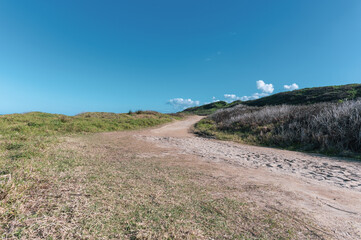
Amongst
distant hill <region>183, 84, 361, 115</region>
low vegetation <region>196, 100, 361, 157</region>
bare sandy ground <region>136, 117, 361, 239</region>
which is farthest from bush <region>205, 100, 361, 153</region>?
distant hill <region>183, 84, 361, 115</region>

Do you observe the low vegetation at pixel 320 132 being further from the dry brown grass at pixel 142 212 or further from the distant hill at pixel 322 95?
the distant hill at pixel 322 95

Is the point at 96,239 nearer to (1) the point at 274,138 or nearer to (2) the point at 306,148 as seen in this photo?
(2) the point at 306,148

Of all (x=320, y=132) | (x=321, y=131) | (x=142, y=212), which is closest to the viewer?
(x=142, y=212)

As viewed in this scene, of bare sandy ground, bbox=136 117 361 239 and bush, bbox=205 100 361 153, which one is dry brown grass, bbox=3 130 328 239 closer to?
bare sandy ground, bbox=136 117 361 239

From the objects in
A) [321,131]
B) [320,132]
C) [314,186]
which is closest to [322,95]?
[321,131]

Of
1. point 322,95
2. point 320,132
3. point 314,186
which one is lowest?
point 314,186

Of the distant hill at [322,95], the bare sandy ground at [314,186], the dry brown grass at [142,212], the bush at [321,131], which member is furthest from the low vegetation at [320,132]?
the distant hill at [322,95]

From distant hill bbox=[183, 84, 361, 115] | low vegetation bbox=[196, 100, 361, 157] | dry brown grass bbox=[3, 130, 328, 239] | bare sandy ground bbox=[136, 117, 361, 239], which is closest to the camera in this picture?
dry brown grass bbox=[3, 130, 328, 239]

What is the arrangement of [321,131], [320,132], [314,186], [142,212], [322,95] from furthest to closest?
[322,95]
[321,131]
[320,132]
[314,186]
[142,212]

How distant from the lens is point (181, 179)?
12.5 ft

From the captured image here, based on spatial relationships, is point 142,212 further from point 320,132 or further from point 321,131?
point 321,131

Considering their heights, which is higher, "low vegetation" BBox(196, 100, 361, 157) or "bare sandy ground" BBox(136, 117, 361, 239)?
"low vegetation" BBox(196, 100, 361, 157)

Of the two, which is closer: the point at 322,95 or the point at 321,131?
the point at 321,131

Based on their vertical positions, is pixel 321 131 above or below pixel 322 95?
below
